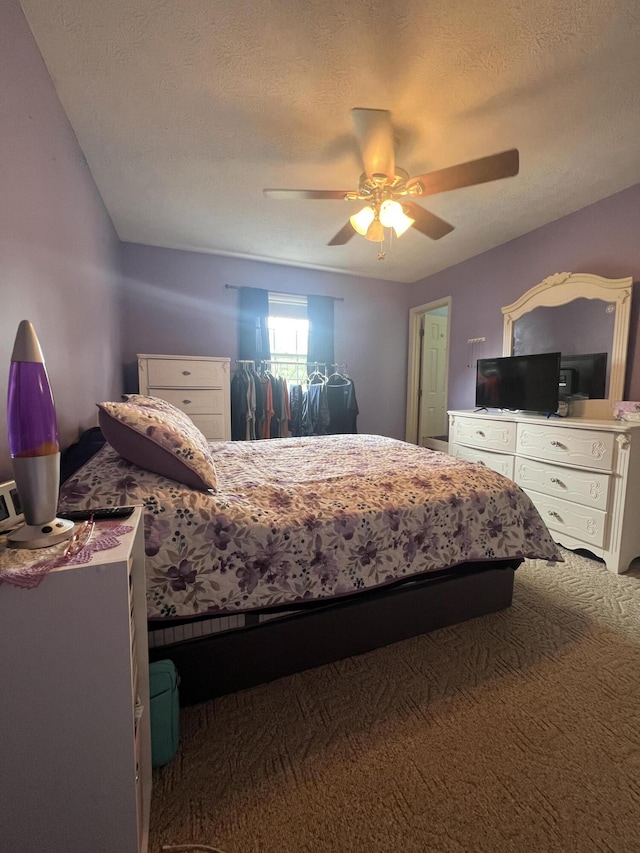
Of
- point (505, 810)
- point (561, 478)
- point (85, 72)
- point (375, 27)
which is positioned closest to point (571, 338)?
point (561, 478)

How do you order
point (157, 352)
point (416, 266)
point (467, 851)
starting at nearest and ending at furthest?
1. point (467, 851)
2. point (157, 352)
3. point (416, 266)

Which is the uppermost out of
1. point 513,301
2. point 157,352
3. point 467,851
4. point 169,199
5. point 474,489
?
point 169,199

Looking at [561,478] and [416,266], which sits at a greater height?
[416,266]

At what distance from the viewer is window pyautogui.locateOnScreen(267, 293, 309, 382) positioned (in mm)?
4199

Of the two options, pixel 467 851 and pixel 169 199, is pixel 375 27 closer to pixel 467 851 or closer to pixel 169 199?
pixel 169 199

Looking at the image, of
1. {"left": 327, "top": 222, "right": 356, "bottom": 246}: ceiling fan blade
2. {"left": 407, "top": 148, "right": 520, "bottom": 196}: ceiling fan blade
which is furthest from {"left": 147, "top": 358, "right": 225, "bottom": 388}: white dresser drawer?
{"left": 407, "top": 148, "right": 520, "bottom": 196}: ceiling fan blade

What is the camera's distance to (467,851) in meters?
0.85

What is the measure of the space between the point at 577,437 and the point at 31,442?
277cm

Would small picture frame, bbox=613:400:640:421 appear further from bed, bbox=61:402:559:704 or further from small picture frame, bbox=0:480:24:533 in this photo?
small picture frame, bbox=0:480:24:533

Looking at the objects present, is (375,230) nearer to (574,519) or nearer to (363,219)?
(363,219)

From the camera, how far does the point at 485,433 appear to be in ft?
9.91

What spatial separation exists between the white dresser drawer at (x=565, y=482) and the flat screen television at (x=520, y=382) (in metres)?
0.49

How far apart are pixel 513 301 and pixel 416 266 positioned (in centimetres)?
121

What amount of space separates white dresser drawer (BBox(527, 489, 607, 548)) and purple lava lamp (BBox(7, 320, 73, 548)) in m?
2.74
